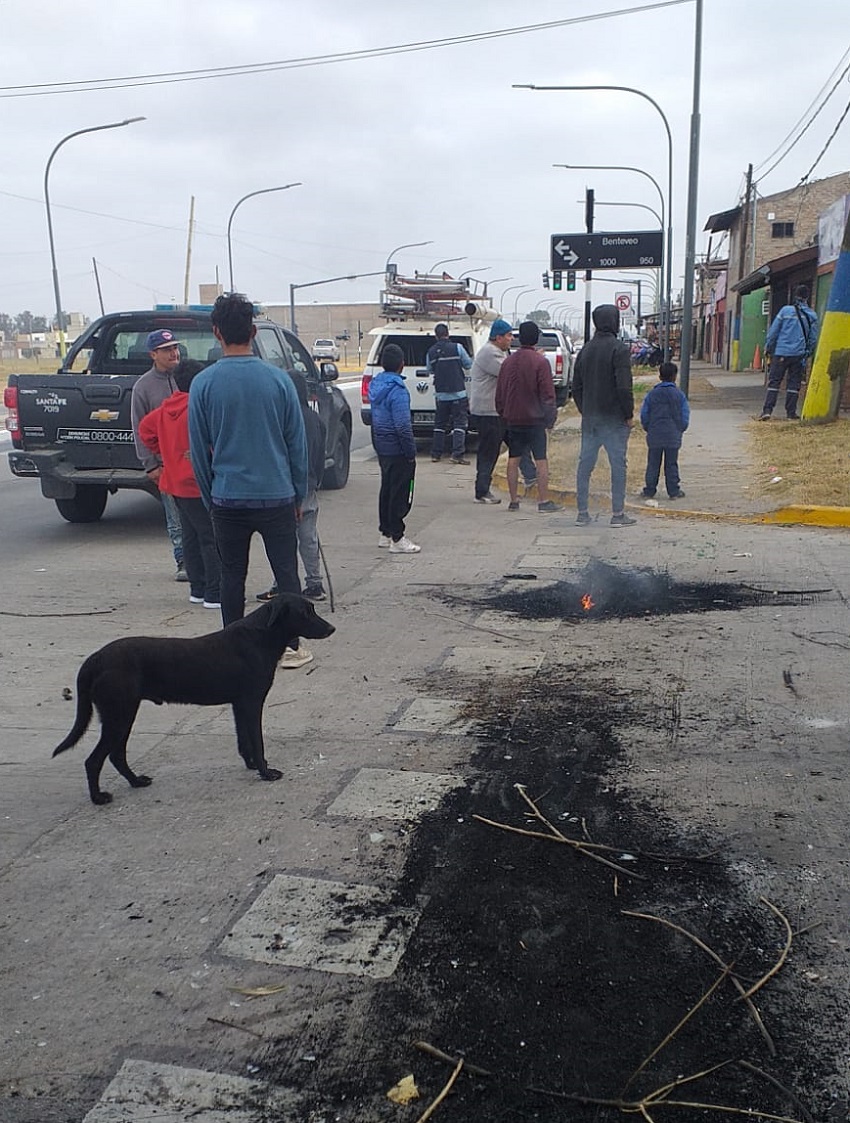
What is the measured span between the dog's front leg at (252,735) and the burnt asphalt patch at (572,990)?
0.80 metres

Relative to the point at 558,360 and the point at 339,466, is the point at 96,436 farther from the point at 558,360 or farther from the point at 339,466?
the point at 558,360

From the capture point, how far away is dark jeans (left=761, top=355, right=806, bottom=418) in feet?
51.8

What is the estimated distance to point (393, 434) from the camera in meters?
8.14

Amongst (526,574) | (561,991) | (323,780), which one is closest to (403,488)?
(526,574)

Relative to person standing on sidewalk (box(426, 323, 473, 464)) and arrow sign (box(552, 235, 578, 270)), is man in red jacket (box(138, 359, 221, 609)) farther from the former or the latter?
arrow sign (box(552, 235, 578, 270))

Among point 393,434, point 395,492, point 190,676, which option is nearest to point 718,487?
point 395,492

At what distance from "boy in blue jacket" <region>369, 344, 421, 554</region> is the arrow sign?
9.35 m

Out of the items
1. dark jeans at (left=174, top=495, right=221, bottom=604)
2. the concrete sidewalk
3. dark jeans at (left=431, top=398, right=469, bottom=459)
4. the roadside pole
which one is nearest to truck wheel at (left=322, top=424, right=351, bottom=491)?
the concrete sidewalk

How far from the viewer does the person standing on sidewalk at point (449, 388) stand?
1434 centimetres

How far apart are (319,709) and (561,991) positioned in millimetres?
2498

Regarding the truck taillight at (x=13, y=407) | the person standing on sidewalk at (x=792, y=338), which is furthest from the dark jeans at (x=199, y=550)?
the person standing on sidewalk at (x=792, y=338)

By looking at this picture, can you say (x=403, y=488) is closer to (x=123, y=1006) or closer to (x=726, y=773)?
(x=726, y=773)

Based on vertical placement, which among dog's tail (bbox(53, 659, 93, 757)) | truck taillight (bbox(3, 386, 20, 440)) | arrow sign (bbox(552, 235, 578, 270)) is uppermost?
arrow sign (bbox(552, 235, 578, 270))

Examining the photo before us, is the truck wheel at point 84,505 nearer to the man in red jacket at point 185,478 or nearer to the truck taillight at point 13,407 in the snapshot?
the truck taillight at point 13,407
